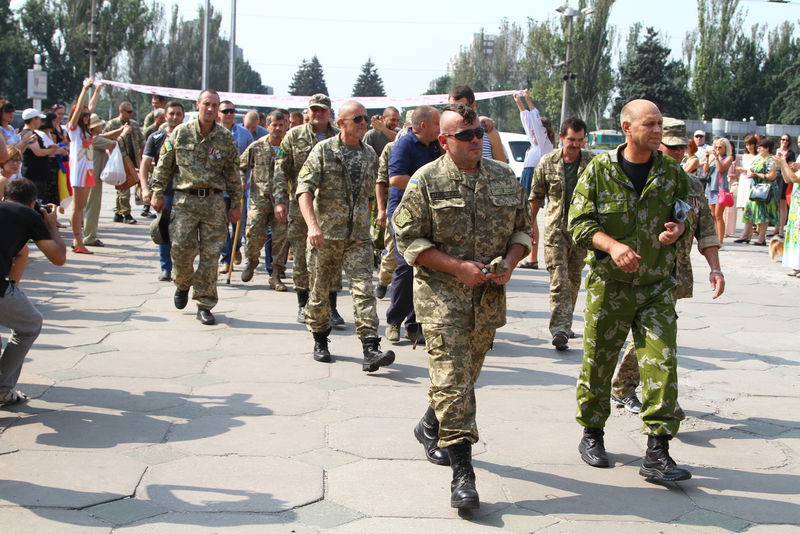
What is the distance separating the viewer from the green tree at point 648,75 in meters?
69.2

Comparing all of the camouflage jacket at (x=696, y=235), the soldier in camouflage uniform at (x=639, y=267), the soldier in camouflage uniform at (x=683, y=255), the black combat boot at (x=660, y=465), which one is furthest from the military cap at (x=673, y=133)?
the black combat boot at (x=660, y=465)

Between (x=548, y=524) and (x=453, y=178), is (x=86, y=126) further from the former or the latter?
(x=548, y=524)

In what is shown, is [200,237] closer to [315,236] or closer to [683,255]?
[315,236]

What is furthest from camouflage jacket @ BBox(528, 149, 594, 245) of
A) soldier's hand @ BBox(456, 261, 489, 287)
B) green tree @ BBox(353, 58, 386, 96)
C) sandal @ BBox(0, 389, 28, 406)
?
green tree @ BBox(353, 58, 386, 96)

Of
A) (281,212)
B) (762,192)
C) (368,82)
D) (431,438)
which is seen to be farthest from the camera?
(368,82)

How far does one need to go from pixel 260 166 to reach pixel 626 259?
6.21 metres

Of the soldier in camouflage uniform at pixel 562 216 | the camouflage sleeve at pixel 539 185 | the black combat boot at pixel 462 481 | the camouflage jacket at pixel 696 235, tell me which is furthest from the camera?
the camouflage sleeve at pixel 539 185

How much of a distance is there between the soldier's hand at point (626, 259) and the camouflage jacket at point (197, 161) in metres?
4.56

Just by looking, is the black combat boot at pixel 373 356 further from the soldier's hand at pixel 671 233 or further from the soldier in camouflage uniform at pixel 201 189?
the soldier's hand at pixel 671 233

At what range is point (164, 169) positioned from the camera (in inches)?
322

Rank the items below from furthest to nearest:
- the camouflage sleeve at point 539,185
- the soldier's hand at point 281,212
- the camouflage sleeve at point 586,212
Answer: the camouflage sleeve at point 539,185 → the soldier's hand at point 281,212 → the camouflage sleeve at point 586,212

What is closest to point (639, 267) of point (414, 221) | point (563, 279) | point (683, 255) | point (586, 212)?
point (586, 212)

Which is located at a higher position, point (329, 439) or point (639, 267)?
point (639, 267)

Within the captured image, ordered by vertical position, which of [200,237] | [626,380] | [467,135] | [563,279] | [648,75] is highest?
[648,75]
